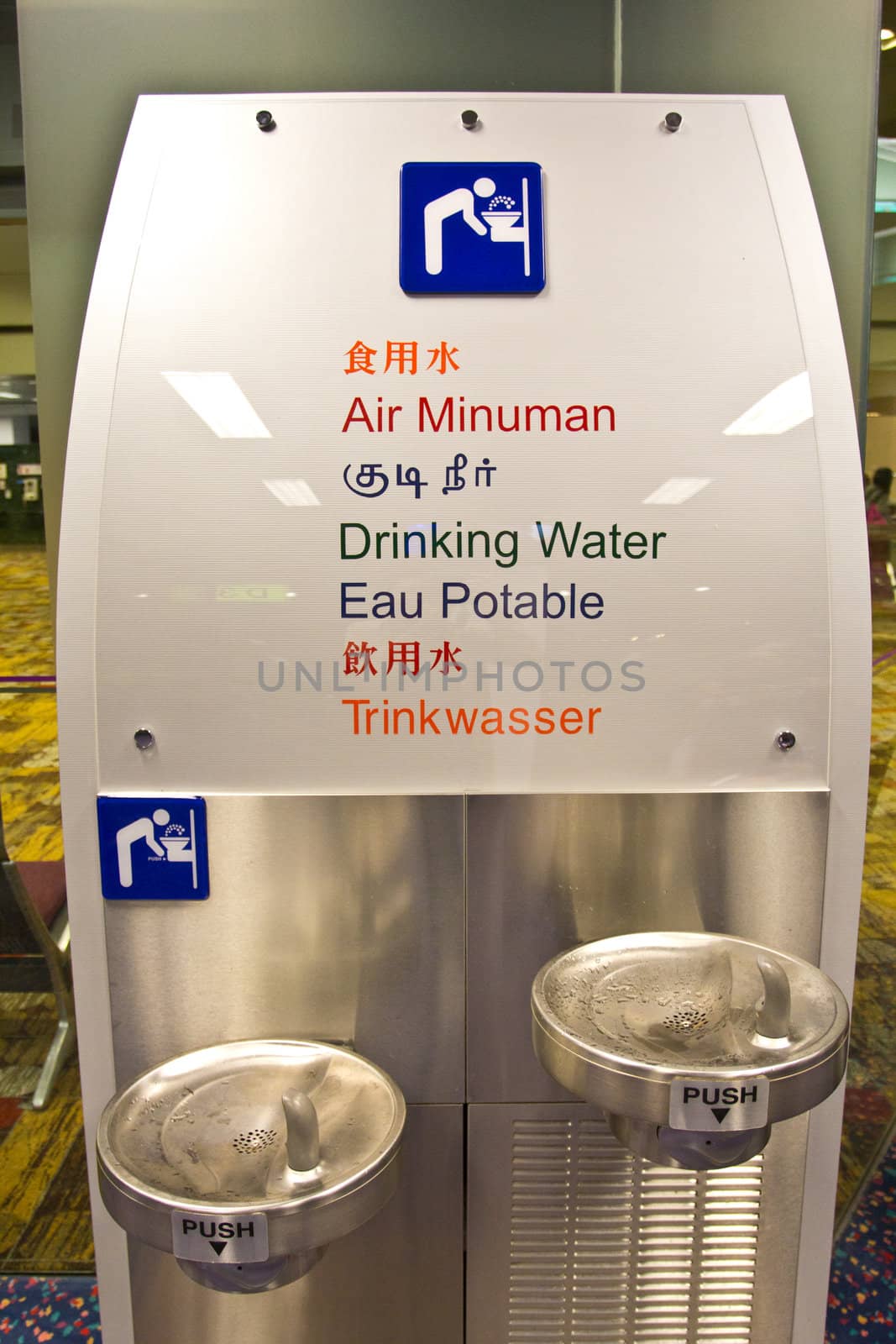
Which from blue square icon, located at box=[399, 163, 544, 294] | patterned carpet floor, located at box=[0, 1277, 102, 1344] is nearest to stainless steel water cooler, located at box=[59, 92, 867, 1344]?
blue square icon, located at box=[399, 163, 544, 294]

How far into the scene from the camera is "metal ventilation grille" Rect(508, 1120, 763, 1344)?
1497 mm

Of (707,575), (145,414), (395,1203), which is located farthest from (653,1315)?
(145,414)

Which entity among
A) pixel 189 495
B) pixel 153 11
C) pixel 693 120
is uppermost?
pixel 153 11

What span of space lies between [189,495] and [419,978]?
2.70 feet

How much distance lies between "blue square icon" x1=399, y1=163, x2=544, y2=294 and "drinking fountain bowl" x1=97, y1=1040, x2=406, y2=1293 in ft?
3.80

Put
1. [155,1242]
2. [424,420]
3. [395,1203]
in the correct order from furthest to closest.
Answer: [395,1203] → [424,420] → [155,1242]

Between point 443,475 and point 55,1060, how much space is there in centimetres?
230

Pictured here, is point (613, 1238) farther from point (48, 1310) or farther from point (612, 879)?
point (48, 1310)

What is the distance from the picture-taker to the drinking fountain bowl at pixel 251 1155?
41.0 inches

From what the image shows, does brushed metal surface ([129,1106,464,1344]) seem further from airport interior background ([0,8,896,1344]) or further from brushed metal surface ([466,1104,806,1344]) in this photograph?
airport interior background ([0,8,896,1344])

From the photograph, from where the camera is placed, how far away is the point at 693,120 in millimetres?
1417

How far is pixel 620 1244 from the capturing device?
1.51 meters

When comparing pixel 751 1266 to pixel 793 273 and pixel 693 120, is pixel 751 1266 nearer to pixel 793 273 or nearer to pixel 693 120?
pixel 793 273

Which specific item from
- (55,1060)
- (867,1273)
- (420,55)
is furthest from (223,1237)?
(55,1060)
